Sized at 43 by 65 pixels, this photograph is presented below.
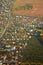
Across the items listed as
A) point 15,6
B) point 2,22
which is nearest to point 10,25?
point 2,22

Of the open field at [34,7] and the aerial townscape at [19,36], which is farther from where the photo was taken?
the open field at [34,7]

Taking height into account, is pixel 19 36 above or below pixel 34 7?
below

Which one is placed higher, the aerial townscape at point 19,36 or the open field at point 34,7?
the open field at point 34,7

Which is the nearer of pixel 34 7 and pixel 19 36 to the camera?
pixel 19 36

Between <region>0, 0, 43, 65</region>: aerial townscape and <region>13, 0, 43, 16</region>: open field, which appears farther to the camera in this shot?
<region>13, 0, 43, 16</region>: open field

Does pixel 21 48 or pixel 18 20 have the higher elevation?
pixel 18 20

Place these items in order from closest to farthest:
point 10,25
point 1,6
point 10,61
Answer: point 10,61, point 10,25, point 1,6

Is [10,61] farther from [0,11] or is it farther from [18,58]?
[0,11]

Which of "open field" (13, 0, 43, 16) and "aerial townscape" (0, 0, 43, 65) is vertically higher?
"open field" (13, 0, 43, 16)
